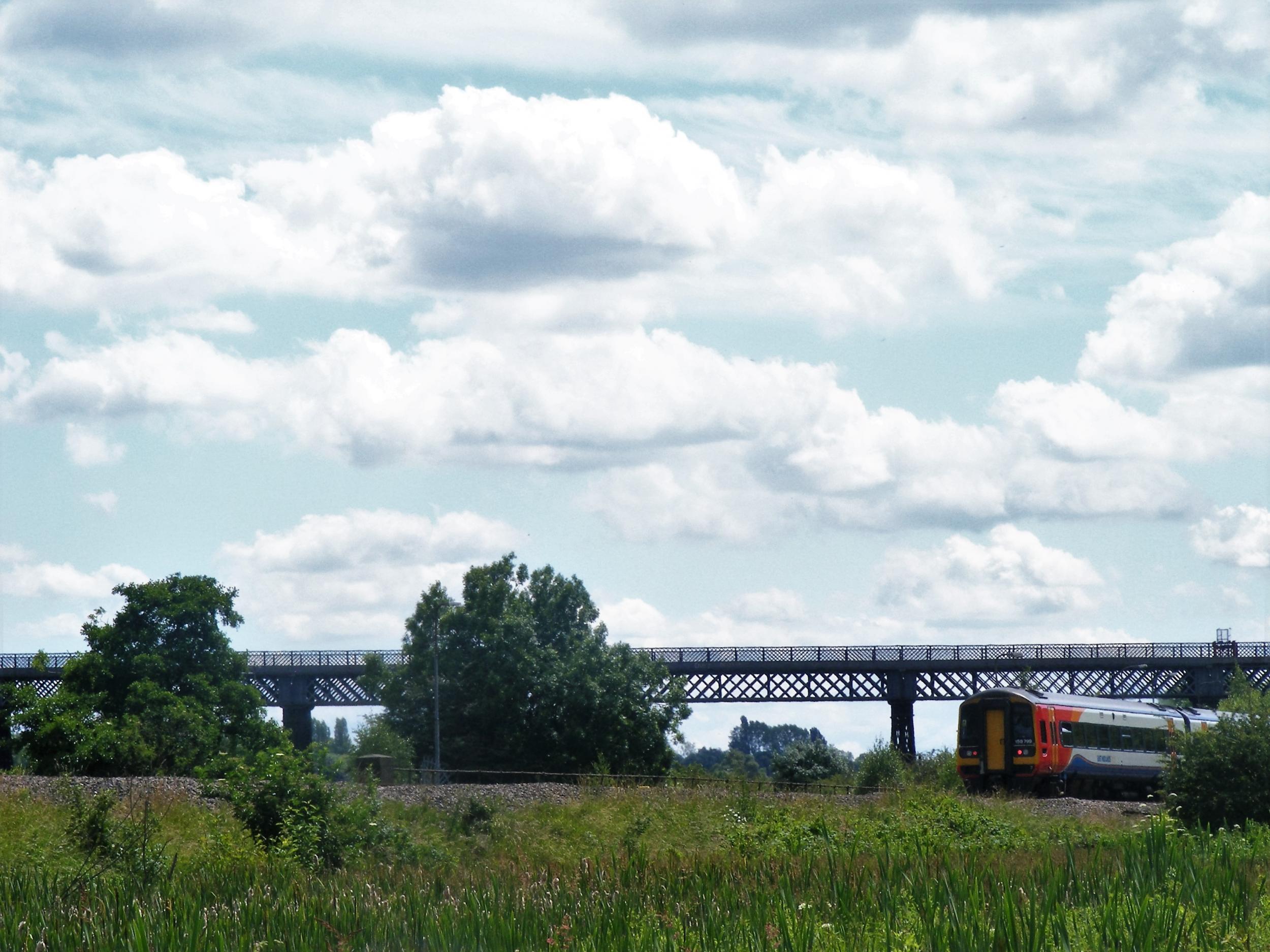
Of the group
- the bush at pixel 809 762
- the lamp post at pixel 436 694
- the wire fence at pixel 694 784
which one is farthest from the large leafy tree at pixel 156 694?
the bush at pixel 809 762

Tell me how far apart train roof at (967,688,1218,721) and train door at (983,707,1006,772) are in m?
0.51

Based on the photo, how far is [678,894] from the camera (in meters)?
11.3

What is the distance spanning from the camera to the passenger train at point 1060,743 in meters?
35.3

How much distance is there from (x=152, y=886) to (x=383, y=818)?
Answer: 9.56m

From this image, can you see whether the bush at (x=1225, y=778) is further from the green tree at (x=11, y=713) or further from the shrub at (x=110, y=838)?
the green tree at (x=11, y=713)

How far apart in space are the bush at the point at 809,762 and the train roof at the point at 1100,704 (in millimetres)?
13818

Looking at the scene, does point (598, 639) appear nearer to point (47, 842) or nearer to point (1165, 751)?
point (1165, 751)

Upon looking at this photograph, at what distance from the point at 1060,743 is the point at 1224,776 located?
12146mm

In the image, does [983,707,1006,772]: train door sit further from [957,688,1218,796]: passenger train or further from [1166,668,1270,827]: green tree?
[1166,668,1270,827]: green tree

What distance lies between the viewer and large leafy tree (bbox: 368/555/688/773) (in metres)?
49.2

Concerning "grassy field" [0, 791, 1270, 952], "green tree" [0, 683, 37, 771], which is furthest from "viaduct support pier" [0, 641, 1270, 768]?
"grassy field" [0, 791, 1270, 952]

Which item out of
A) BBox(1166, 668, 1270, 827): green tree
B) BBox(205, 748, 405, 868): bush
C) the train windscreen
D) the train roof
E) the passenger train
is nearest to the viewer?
BBox(205, 748, 405, 868): bush

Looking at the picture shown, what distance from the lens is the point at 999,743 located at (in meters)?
36.0

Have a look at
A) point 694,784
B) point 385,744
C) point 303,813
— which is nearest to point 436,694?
point 385,744
